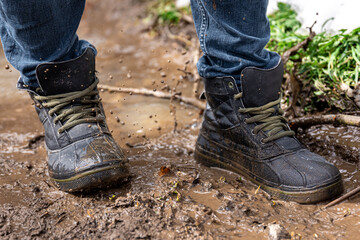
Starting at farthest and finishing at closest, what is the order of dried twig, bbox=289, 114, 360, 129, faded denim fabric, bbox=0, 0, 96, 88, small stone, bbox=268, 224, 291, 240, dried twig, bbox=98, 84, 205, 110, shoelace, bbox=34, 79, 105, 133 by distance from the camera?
dried twig, bbox=98, 84, 205, 110, dried twig, bbox=289, 114, 360, 129, shoelace, bbox=34, 79, 105, 133, faded denim fabric, bbox=0, 0, 96, 88, small stone, bbox=268, 224, 291, 240

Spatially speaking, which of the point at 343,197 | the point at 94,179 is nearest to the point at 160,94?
the point at 94,179

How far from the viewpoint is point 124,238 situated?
1356 mm

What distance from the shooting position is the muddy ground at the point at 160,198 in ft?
4.64

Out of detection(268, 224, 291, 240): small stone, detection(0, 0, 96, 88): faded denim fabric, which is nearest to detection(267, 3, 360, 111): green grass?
detection(268, 224, 291, 240): small stone

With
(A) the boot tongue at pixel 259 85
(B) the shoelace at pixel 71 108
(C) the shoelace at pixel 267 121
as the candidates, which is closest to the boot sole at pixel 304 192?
(C) the shoelace at pixel 267 121

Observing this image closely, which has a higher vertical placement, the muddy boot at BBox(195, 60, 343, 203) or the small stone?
the muddy boot at BBox(195, 60, 343, 203)

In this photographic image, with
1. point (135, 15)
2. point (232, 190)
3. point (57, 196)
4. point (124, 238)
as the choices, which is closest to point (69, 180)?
point (57, 196)

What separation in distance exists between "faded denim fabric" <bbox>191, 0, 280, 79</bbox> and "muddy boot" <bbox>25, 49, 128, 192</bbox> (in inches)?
24.0

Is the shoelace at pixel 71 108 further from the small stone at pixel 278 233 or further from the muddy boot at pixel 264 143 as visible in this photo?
the small stone at pixel 278 233

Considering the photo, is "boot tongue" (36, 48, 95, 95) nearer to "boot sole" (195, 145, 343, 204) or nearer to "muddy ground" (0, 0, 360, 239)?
"muddy ground" (0, 0, 360, 239)

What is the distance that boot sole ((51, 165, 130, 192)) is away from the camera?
160 centimetres

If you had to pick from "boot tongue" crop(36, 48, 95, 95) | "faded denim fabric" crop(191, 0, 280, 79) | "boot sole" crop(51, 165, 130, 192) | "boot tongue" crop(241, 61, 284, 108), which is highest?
"faded denim fabric" crop(191, 0, 280, 79)

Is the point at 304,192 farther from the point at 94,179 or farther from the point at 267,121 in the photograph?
the point at 94,179

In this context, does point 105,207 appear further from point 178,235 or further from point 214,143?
point 214,143
